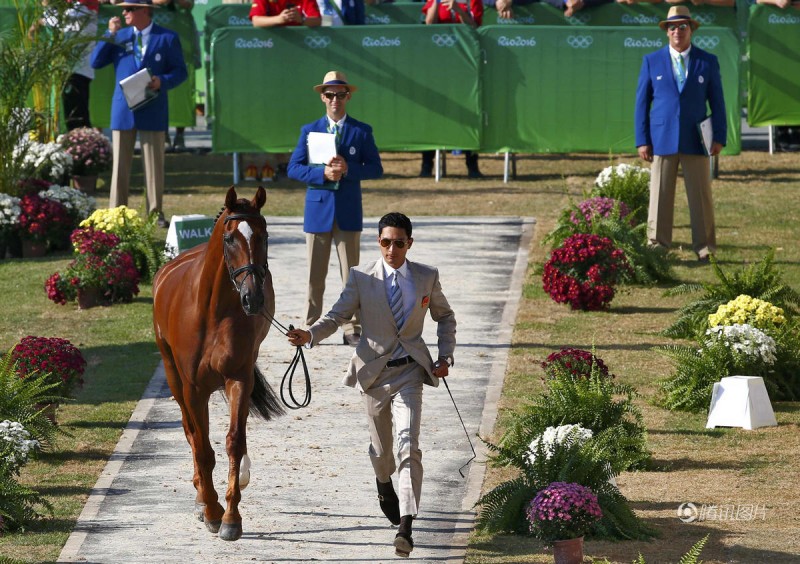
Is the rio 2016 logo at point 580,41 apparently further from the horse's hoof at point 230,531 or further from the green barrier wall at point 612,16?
the horse's hoof at point 230,531

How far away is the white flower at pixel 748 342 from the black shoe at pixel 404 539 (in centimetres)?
463

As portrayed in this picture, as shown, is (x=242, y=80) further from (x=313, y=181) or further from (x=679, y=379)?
(x=679, y=379)

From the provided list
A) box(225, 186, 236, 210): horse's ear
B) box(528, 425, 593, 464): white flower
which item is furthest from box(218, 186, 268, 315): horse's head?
box(528, 425, 593, 464): white flower

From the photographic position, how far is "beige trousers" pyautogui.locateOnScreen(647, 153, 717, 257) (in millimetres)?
17844

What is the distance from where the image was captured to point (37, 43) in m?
19.4

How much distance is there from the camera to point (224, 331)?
907 cm

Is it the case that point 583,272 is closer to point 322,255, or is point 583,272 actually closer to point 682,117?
point 682,117

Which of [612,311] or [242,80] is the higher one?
[242,80]

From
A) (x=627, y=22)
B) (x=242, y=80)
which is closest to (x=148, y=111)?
(x=242, y=80)

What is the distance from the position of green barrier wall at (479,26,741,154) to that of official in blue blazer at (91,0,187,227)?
5.36 metres

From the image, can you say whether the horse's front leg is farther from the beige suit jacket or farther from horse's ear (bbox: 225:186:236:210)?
horse's ear (bbox: 225:186:236:210)

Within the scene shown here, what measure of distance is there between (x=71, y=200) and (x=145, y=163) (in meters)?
1.15

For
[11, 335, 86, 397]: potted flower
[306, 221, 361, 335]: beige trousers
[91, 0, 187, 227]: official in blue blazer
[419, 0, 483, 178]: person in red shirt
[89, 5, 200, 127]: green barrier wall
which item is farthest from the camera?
[89, 5, 200, 127]: green barrier wall

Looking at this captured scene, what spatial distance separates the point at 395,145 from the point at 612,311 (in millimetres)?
7892
